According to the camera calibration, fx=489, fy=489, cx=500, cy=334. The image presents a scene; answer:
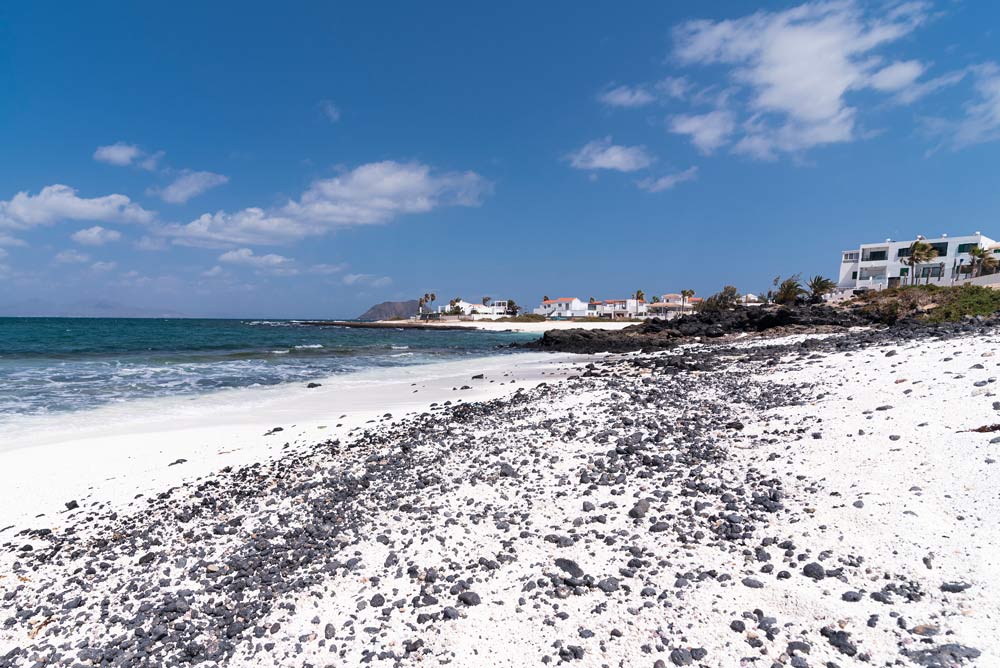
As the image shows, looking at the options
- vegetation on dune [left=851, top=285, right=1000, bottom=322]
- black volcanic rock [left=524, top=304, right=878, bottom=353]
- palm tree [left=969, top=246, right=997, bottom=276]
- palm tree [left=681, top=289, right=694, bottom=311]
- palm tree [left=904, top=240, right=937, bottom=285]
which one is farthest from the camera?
palm tree [left=681, top=289, right=694, bottom=311]

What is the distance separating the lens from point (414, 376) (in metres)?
22.7

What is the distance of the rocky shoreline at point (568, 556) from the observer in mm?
3742

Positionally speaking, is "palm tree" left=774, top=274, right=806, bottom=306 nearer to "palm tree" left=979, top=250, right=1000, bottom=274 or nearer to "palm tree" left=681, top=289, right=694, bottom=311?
"palm tree" left=979, top=250, right=1000, bottom=274

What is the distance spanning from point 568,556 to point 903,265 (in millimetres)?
76246

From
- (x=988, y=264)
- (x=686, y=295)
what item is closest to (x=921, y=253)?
(x=988, y=264)

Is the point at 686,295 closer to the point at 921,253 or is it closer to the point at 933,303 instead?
the point at 921,253

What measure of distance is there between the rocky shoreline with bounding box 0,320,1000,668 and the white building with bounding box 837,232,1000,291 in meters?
65.3

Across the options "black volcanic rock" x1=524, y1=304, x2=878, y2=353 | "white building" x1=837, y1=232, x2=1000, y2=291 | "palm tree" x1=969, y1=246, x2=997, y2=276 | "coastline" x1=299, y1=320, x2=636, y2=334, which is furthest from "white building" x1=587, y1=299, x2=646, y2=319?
"black volcanic rock" x1=524, y1=304, x2=878, y2=353

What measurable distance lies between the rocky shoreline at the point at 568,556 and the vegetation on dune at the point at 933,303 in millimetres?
18651

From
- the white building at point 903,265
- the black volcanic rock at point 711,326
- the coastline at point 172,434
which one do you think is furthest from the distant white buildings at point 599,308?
the coastline at point 172,434

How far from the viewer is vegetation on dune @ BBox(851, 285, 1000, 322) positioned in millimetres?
21734

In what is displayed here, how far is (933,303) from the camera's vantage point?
93.8ft

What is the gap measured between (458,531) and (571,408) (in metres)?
5.32

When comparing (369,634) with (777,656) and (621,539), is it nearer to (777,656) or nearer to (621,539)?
(621,539)
